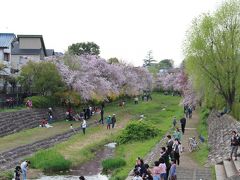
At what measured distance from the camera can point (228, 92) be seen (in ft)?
138

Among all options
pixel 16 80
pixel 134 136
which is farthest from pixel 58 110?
pixel 134 136

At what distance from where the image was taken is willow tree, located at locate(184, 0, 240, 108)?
40656 mm

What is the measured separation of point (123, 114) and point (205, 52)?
2596 cm

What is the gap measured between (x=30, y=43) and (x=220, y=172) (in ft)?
182

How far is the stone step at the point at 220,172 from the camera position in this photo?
22.4 metres

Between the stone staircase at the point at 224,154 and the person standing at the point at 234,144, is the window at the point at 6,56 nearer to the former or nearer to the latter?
the stone staircase at the point at 224,154

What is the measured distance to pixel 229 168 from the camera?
23.2 m

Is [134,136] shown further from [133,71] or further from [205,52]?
[133,71]

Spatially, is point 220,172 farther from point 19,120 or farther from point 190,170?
point 19,120

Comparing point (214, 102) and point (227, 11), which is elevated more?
point (227, 11)

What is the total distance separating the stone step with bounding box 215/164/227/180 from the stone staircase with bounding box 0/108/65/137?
20.5m

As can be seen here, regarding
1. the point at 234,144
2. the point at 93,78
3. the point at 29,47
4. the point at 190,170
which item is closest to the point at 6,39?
the point at 29,47

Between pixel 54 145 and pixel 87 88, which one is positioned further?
pixel 87 88

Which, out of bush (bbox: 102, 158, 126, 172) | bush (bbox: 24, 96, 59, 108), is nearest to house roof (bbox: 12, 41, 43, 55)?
bush (bbox: 24, 96, 59, 108)
